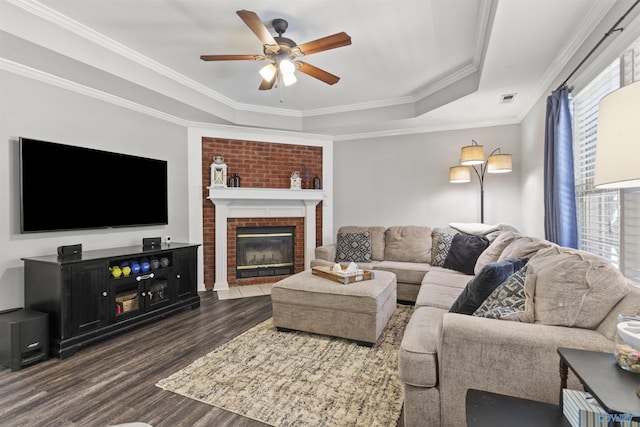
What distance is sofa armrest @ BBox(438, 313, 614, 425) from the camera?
1.34m

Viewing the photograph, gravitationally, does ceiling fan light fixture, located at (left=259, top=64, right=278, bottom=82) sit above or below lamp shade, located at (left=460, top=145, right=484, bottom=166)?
above

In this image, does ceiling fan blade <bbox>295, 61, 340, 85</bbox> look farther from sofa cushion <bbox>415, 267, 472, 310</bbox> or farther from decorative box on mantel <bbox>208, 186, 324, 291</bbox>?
decorative box on mantel <bbox>208, 186, 324, 291</bbox>

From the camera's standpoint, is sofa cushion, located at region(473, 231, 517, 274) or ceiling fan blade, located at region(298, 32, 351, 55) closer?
ceiling fan blade, located at region(298, 32, 351, 55)

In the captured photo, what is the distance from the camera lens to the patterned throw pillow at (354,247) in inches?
175

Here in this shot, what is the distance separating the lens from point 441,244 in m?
4.14

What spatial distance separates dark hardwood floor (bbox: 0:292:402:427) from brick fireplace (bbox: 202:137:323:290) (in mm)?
1587

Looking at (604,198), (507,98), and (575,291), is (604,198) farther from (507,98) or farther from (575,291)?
(507,98)

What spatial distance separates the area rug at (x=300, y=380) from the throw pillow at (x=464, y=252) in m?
1.30

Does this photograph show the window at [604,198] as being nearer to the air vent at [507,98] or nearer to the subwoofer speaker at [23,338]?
the air vent at [507,98]

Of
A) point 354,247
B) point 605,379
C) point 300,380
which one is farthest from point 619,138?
point 354,247

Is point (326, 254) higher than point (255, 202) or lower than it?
lower

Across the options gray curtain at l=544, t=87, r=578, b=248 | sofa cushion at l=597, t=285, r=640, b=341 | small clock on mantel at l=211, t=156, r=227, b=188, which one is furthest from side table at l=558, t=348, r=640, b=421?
small clock on mantel at l=211, t=156, r=227, b=188

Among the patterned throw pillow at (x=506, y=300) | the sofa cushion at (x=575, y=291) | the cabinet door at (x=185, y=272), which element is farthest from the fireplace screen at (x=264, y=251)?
the sofa cushion at (x=575, y=291)

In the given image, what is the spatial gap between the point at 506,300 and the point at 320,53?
2741 mm
